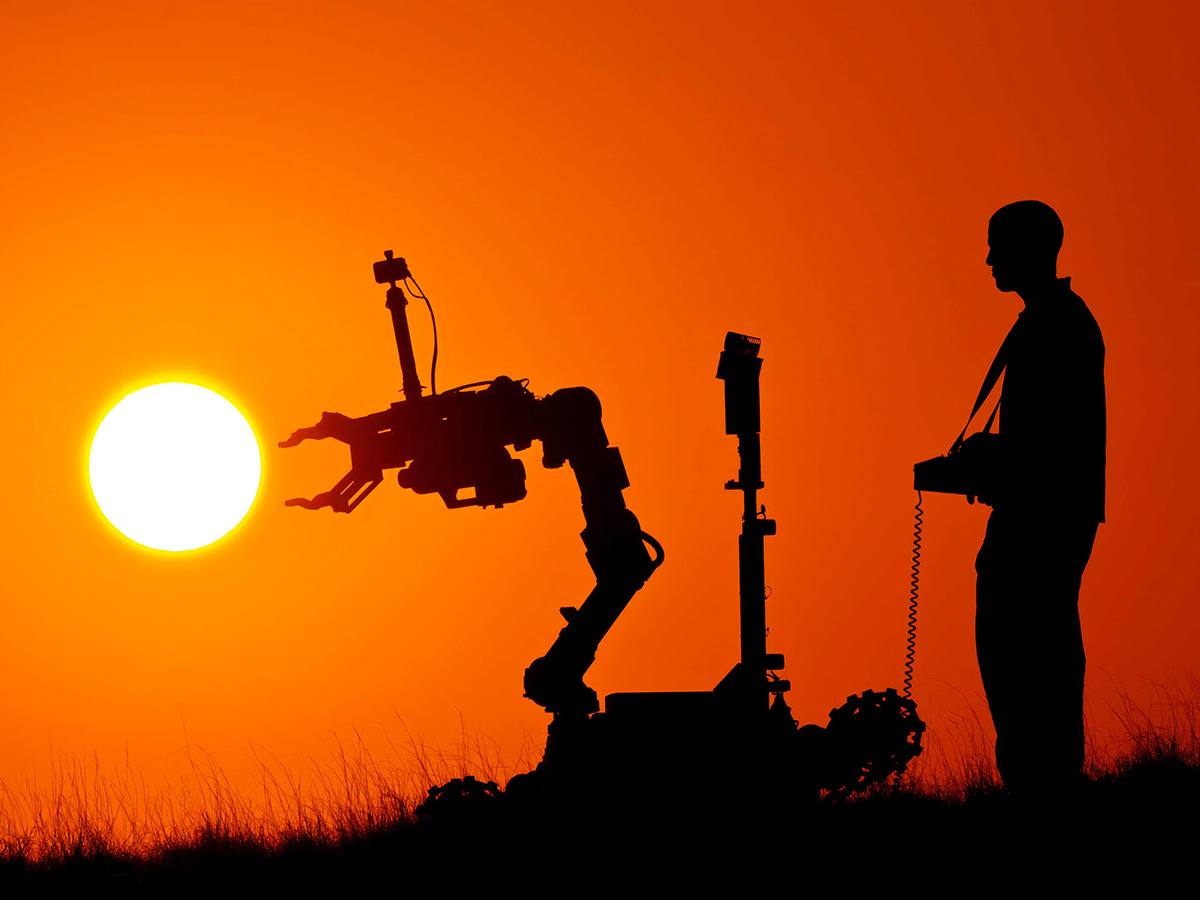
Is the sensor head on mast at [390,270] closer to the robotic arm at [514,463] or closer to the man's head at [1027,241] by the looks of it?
the robotic arm at [514,463]

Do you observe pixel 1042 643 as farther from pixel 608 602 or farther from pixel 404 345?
pixel 404 345

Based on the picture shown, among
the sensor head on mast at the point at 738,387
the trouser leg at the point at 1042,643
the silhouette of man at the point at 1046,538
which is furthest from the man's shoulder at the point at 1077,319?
the sensor head on mast at the point at 738,387

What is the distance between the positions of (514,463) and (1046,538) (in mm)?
3393

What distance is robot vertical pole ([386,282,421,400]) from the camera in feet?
27.2

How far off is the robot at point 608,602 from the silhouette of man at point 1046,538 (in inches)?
46.2

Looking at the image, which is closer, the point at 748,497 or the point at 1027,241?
the point at 1027,241

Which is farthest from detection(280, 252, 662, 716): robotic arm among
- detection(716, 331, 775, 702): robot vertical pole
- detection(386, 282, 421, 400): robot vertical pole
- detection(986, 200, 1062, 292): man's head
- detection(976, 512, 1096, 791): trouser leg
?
detection(986, 200, 1062, 292): man's head

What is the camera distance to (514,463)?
823 centimetres

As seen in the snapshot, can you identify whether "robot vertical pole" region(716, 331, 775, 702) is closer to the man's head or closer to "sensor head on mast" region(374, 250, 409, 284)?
the man's head

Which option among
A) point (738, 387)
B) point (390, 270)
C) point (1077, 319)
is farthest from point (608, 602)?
point (1077, 319)

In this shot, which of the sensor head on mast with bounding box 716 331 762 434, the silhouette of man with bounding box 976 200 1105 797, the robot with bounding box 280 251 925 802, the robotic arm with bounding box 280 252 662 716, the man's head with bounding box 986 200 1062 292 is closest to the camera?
the silhouette of man with bounding box 976 200 1105 797

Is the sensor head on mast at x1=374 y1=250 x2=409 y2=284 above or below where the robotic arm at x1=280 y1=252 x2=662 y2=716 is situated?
above

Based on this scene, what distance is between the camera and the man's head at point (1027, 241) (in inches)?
265

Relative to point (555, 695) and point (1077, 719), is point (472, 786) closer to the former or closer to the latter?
point (555, 695)
